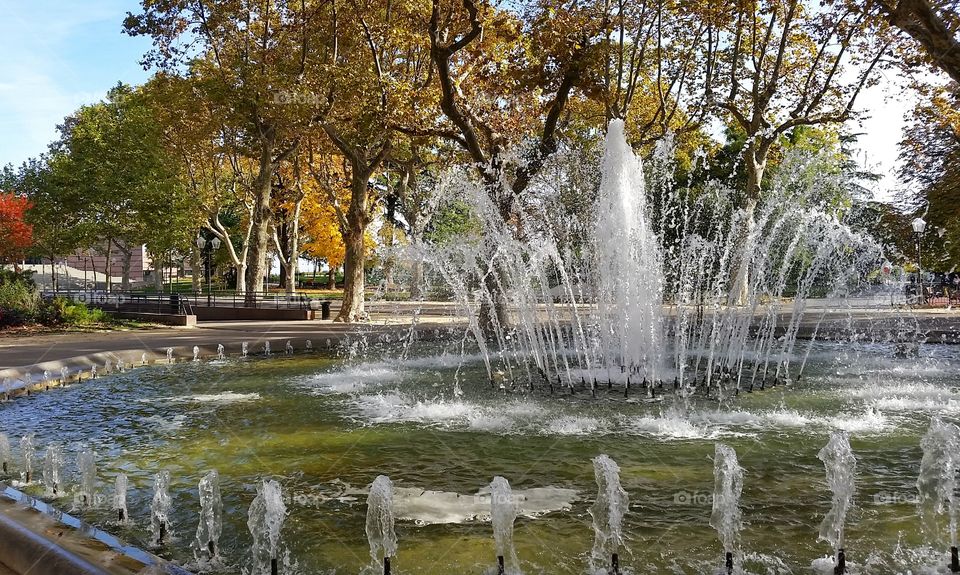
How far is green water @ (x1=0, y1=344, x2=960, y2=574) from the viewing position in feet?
15.1

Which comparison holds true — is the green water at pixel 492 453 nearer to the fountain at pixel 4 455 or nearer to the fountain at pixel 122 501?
the fountain at pixel 122 501

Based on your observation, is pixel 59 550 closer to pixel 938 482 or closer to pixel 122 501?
pixel 122 501

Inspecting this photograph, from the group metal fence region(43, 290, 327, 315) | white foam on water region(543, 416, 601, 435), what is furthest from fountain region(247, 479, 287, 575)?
metal fence region(43, 290, 327, 315)

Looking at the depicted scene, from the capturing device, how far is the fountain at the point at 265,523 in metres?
4.16

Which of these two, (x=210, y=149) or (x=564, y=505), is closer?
(x=564, y=505)

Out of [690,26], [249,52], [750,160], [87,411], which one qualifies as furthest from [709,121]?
[87,411]

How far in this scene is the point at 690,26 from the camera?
20219mm

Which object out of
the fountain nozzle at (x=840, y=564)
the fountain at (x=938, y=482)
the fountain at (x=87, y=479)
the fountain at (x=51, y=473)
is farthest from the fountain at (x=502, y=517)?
the fountain at (x=51, y=473)

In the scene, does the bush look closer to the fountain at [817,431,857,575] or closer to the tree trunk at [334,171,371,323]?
the tree trunk at [334,171,371,323]

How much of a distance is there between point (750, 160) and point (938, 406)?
51.0 feet

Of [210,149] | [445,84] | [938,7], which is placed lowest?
[938,7]

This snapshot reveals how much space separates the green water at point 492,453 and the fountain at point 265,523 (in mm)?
179

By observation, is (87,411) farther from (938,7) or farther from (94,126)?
(94,126)

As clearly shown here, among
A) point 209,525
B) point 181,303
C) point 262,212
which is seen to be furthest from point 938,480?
point 262,212
